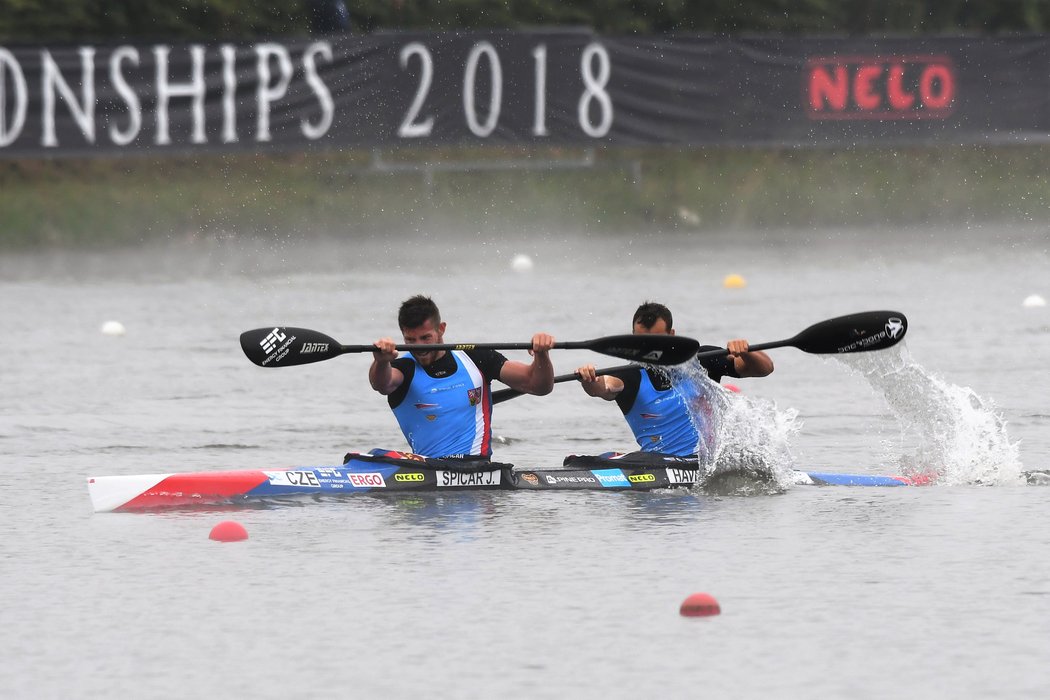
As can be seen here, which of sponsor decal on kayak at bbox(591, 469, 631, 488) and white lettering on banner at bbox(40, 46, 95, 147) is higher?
white lettering on banner at bbox(40, 46, 95, 147)

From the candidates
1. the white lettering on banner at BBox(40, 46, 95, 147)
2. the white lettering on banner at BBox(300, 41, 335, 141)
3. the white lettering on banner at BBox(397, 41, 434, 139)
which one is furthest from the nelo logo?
the white lettering on banner at BBox(40, 46, 95, 147)

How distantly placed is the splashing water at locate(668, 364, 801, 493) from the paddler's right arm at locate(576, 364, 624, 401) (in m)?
0.31

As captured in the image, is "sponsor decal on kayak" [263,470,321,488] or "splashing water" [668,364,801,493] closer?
"sponsor decal on kayak" [263,470,321,488]

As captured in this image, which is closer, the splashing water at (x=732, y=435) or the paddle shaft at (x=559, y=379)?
the splashing water at (x=732, y=435)

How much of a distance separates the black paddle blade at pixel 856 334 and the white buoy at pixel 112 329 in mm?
8050

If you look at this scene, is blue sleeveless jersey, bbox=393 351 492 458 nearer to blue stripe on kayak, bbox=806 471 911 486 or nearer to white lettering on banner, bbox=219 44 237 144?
blue stripe on kayak, bbox=806 471 911 486

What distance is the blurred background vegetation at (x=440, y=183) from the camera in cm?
2580

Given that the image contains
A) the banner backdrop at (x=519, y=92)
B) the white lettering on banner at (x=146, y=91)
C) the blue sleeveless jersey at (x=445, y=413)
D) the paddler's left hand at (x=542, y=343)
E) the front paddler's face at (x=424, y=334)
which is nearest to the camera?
the paddler's left hand at (x=542, y=343)

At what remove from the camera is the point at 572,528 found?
9.09 meters

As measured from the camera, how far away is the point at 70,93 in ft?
72.4

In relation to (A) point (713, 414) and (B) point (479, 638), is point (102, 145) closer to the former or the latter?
(A) point (713, 414)

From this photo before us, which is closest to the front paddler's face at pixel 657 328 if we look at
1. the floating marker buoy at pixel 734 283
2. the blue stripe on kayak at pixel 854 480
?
the blue stripe on kayak at pixel 854 480

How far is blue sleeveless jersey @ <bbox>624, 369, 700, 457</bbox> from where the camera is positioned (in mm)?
10312

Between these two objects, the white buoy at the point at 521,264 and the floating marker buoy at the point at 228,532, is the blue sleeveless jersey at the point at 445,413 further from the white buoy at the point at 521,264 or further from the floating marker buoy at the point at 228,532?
the white buoy at the point at 521,264
